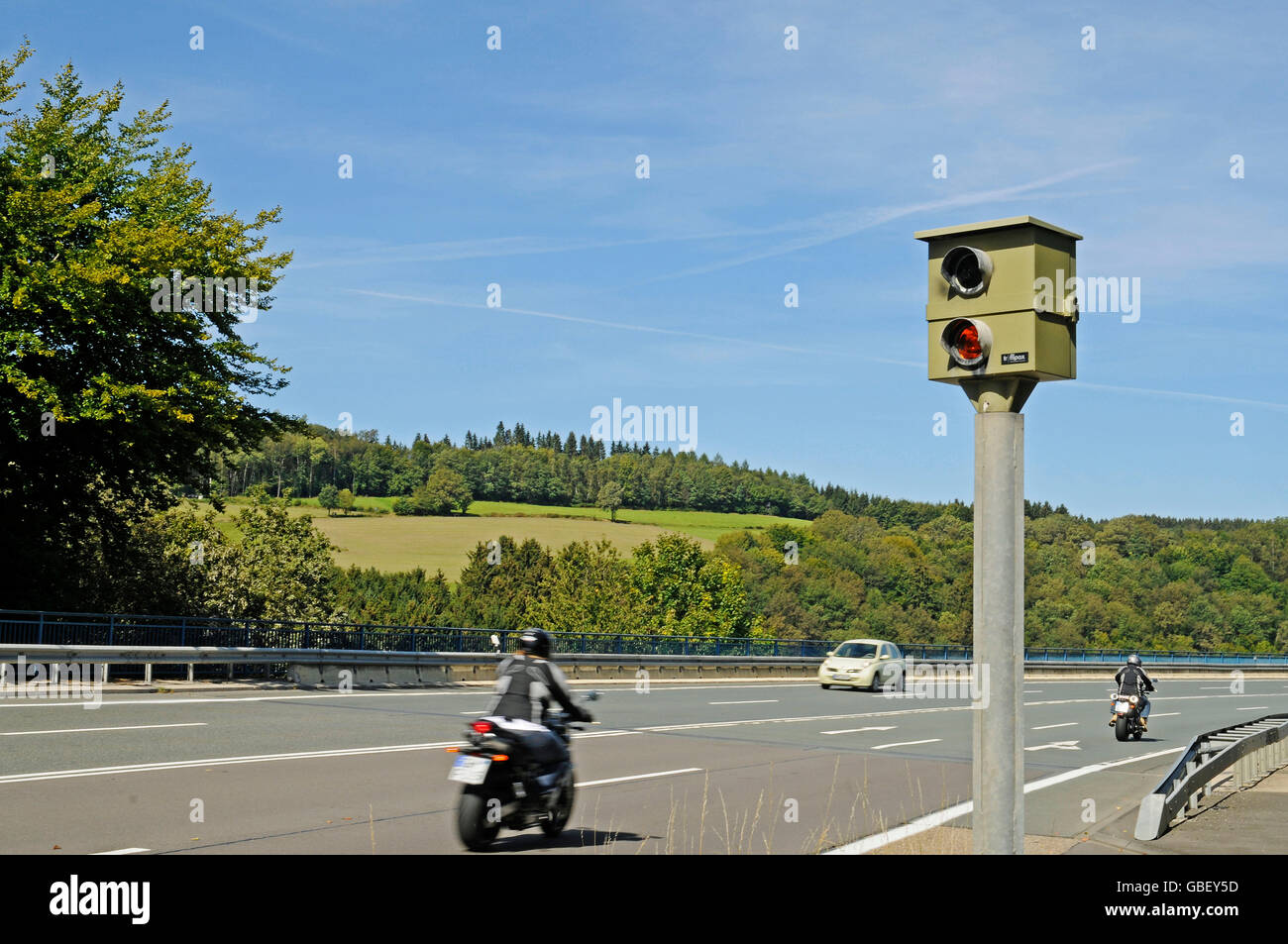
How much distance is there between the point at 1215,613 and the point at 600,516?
72406 mm

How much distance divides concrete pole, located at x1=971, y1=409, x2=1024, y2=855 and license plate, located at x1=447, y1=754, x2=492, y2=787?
4749mm

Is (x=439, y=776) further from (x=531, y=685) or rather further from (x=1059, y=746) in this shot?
(x=1059, y=746)

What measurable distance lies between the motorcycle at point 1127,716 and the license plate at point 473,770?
1586 cm

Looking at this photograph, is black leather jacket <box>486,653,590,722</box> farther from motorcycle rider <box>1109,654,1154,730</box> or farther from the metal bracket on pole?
motorcycle rider <box>1109,654,1154,730</box>

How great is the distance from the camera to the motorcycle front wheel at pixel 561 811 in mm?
9047

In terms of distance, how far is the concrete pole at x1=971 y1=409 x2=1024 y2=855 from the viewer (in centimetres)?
421

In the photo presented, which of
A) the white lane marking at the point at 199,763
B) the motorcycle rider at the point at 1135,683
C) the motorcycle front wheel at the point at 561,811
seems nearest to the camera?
the motorcycle front wheel at the point at 561,811

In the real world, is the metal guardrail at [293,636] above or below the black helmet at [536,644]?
below

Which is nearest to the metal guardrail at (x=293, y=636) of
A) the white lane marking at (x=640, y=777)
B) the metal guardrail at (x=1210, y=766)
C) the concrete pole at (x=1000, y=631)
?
the white lane marking at (x=640, y=777)

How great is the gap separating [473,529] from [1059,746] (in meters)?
122

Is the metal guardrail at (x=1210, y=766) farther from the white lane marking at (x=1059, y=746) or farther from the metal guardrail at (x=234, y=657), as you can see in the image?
the metal guardrail at (x=234, y=657)

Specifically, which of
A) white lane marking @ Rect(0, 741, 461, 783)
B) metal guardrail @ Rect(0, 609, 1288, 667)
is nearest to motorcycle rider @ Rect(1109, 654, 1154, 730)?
metal guardrail @ Rect(0, 609, 1288, 667)

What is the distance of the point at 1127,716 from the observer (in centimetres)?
2094
